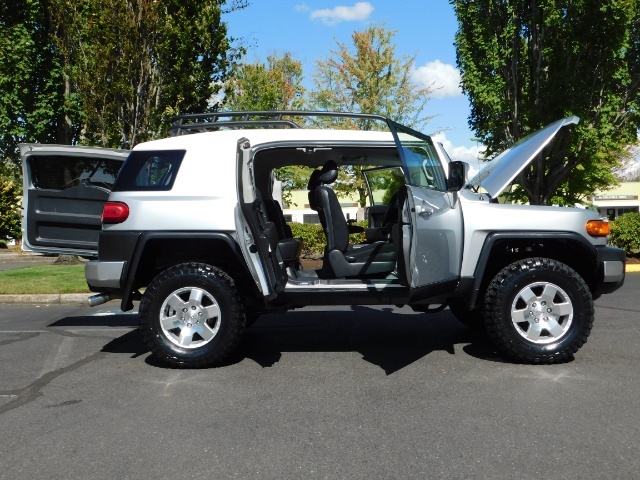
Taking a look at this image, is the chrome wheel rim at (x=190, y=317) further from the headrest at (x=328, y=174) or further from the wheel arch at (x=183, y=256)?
the headrest at (x=328, y=174)

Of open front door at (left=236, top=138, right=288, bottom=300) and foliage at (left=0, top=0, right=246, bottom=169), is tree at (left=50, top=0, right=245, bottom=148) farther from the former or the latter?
open front door at (left=236, top=138, right=288, bottom=300)

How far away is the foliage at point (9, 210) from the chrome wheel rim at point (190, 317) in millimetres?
28423

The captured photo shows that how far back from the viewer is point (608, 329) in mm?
7684

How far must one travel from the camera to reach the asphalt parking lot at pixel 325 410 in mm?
3752

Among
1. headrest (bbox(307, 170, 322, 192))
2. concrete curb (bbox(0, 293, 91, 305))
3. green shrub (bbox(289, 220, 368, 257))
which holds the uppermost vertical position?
headrest (bbox(307, 170, 322, 192))

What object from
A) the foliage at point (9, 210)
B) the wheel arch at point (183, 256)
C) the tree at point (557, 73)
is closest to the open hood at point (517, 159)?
the wheel arch at point (183, 256)

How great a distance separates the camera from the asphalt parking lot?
375 cm

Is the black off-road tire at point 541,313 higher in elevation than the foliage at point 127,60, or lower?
lower

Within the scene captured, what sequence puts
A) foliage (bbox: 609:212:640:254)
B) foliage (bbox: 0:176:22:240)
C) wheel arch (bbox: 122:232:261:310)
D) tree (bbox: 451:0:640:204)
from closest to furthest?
wheel arch (bbox: 122:232:261:310), foliage (bbox: 609:212:640:254), tree (bbox: 451:0:640:204), foliage (bbox: 0:176:22:240)

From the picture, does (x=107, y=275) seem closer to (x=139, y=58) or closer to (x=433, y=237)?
(x=433, y=237)

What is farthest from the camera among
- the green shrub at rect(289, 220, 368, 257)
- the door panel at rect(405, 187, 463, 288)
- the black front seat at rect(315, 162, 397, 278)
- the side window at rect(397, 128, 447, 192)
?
the green shrub at rect(289, 220, 368, 257)

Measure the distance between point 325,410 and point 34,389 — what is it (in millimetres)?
2342

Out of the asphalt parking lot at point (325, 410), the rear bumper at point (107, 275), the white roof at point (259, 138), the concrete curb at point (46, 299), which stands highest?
the white roof at point (259, 138)

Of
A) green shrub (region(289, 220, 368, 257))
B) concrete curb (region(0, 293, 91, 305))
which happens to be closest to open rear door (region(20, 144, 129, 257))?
concrete curb (region(0, 293, 91, 305))
